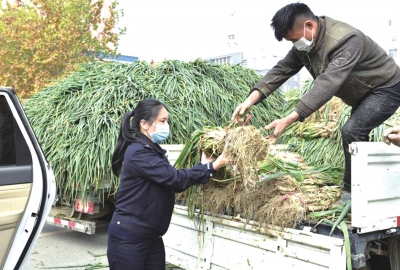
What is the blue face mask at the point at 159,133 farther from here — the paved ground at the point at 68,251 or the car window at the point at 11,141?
the paved ground at the point at 68,251

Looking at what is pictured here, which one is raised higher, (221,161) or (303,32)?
(303,32)

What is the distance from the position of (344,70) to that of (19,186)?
2429mm

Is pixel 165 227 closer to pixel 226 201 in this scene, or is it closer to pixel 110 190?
pixel 226 201

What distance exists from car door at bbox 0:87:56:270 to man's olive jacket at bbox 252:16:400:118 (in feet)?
6.29

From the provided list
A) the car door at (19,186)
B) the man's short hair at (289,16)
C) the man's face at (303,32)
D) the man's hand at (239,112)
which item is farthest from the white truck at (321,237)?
the car door at (19,186)

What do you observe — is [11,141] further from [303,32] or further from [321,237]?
[303,32]

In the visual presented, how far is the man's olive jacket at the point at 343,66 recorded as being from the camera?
3.28 meters

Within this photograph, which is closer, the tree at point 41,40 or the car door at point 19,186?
the car door at point 19,186

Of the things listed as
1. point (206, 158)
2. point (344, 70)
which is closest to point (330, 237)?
point (206, 158)

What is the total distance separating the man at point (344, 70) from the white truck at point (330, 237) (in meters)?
0.34

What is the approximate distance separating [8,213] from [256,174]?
67.4 inches

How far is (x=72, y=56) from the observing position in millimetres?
15609

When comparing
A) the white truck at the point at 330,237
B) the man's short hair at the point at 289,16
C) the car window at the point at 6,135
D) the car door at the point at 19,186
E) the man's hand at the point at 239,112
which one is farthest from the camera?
the man's hand at the point at 239,112

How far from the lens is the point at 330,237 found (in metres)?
2.82
